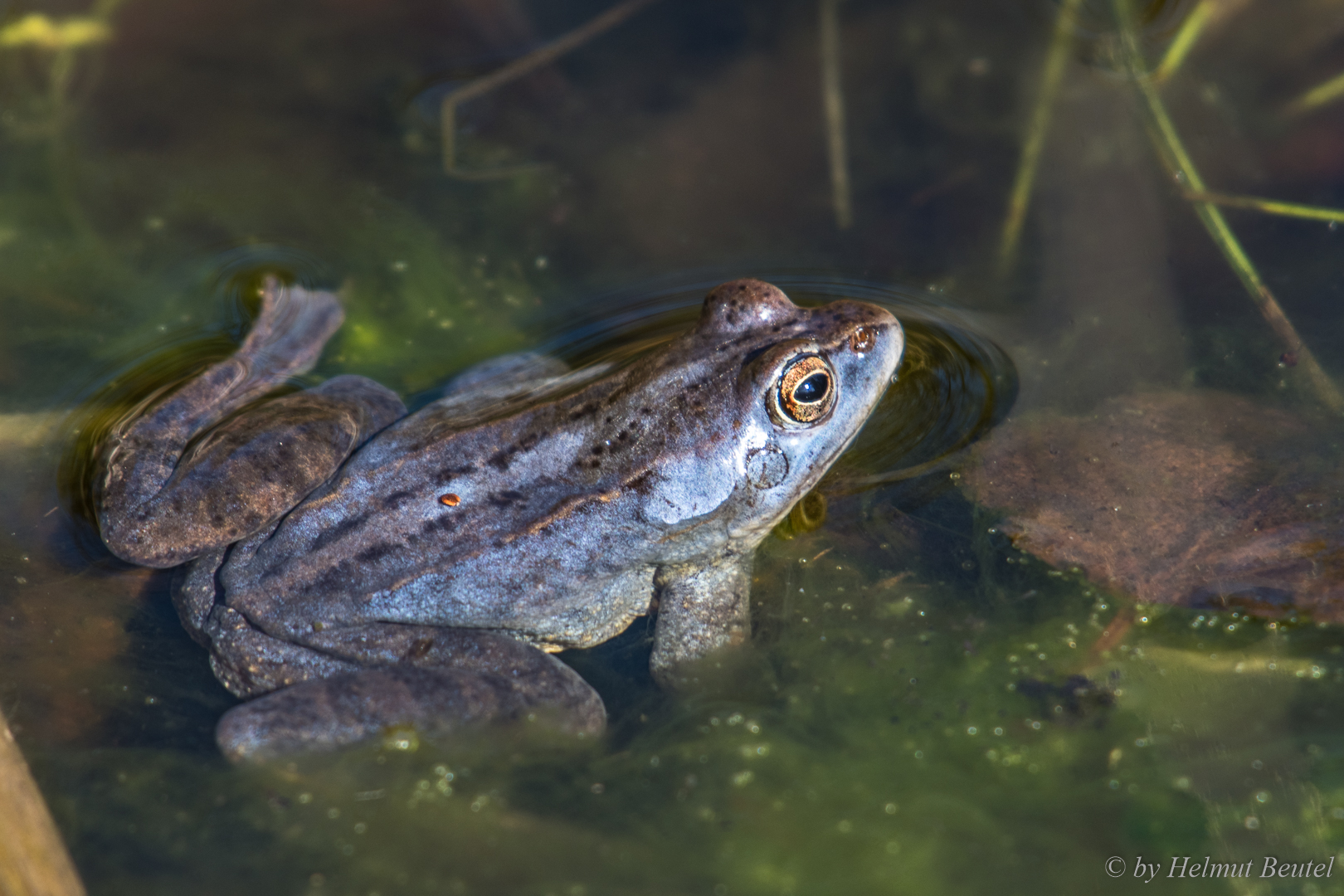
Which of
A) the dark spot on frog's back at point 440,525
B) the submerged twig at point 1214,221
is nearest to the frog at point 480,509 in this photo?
the dark spot on frog's back at point 440,525

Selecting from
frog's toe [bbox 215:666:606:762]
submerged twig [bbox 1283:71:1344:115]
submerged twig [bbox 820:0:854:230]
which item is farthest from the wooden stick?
submerged twig [bbox 1283:71:1344:115]

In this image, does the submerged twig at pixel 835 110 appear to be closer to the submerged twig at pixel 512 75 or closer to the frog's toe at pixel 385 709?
the submerged twig at pixel 512 75

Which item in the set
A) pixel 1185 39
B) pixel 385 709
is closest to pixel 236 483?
pixel 385 709

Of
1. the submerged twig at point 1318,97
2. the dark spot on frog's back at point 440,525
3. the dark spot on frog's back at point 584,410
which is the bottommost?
the dark spot on frog's back at point 440,525

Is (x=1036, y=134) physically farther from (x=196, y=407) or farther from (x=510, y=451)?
(x=196, y=407)

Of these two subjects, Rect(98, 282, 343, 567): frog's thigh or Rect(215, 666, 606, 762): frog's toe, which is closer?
Rect(215, 666, 606, 762): frog's toe

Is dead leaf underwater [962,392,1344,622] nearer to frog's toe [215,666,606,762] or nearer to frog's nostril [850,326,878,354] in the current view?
frog's nostril [850,326,878,354]
